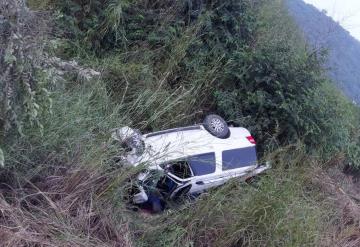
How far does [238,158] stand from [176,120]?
36.5 inches

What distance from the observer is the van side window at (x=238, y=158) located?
611 centimetres

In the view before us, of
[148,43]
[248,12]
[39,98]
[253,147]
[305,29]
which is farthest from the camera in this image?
[305,29]

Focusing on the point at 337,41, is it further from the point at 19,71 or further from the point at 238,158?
the point at 19,71

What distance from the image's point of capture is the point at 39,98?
11.9 ft

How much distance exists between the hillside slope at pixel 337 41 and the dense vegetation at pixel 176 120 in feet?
1.90

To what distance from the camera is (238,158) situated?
6270 mm

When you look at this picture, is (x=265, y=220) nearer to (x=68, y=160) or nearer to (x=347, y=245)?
(x=347, y=245)

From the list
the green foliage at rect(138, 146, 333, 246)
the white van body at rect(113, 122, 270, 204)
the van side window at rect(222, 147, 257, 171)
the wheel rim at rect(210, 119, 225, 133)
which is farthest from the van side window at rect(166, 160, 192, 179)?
the wheel rim at rect(210, 119, 225, 133)

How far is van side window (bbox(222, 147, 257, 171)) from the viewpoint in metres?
6.11

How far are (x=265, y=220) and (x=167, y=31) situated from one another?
375 cm

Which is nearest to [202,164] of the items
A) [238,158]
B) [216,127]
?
[238,158]

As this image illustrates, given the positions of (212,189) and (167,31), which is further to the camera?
(167,31)

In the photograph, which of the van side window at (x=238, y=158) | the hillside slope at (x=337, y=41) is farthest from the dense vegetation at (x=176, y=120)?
the hillside slope at (x=337, y=41)

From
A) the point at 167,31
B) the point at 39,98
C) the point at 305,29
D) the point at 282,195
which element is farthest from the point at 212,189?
the point at 305,29
